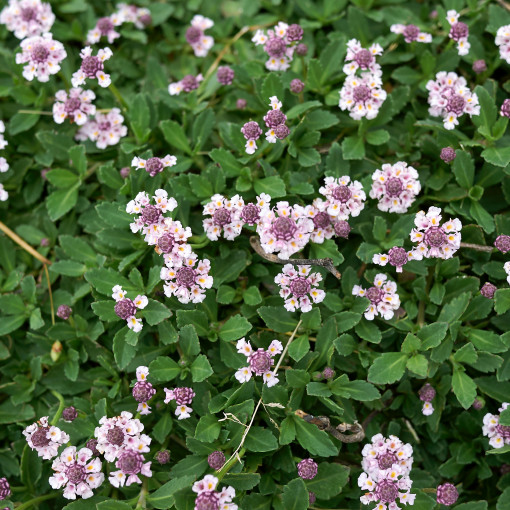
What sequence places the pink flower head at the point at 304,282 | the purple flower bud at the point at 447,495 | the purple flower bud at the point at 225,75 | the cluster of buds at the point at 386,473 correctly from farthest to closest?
the purple flower bud at the point at 225,75 → the pink flower head at the point at 304,282 → the purple flower bud at the point at 447,495 → the cluster of buds at the point at 386,473

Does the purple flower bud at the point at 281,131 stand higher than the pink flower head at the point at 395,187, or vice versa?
the purple flower bud at the point at 281,131

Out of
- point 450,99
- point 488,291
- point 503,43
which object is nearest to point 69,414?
point 488,291

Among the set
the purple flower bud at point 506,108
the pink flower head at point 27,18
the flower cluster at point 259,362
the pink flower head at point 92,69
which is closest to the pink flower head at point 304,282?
the flower cluster at point 259,362

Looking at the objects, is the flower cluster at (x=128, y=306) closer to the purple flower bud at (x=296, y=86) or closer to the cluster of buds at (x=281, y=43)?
the purple flower bud at (x=296, y=86)

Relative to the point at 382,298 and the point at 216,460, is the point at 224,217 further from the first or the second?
the point at 216,460

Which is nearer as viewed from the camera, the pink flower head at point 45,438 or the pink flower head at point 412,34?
the pink flower head at point 45,438

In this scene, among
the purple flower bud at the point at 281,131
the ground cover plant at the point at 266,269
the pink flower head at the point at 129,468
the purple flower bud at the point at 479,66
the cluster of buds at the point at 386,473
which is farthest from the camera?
the purple flower bud at the point at 479,66

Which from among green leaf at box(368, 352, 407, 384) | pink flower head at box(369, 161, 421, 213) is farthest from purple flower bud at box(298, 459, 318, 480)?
pink flower head at box(369, 161, 421, 213)
